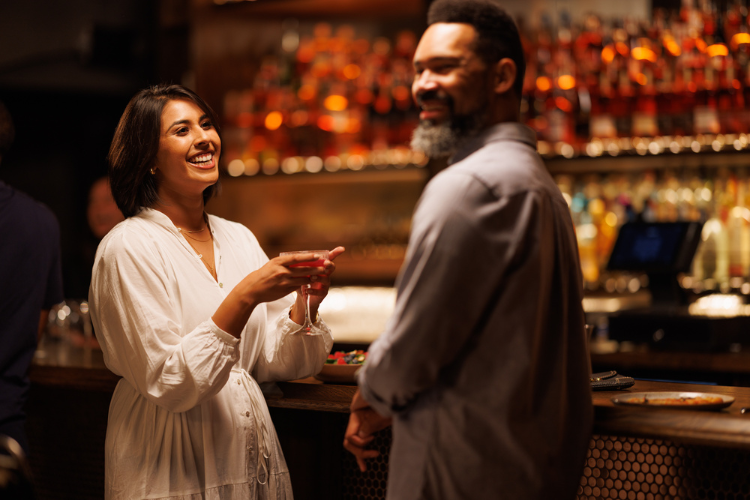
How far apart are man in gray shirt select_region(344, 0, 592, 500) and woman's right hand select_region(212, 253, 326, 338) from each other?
361 millimetres

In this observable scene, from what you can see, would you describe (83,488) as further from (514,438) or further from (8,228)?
(514,438)

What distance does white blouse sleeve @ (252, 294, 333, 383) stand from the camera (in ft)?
5.85

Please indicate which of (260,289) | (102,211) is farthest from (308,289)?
(102,211)

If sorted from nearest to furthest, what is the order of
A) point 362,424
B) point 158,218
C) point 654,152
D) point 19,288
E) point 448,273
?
point 448,273, point 362,424, point 158,218, point 19,288, point 654,152

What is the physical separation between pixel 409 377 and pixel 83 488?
168 cm

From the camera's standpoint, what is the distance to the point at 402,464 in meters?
1.24

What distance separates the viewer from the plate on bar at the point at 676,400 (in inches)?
58.1

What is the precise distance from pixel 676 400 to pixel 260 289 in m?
0.85

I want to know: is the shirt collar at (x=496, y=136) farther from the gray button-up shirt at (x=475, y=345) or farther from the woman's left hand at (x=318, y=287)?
the woman's left hand at (x=318, y=287)

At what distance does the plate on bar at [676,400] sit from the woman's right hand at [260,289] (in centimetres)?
68

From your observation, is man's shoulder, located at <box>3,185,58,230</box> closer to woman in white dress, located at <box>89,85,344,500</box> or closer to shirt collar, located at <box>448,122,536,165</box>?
woman in white dress, located at <box>89,85,344,500</box>

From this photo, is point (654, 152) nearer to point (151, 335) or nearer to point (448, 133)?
point (448, 133)

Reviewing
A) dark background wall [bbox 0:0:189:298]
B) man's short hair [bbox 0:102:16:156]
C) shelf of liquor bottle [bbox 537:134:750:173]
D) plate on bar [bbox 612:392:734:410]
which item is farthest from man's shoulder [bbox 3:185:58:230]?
dark background wall [bbox 0:0:189:298]

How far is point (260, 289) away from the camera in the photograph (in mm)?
1558
